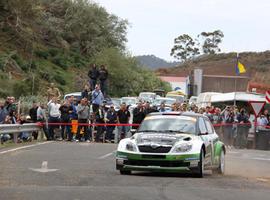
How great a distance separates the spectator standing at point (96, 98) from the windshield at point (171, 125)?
38.8 feet

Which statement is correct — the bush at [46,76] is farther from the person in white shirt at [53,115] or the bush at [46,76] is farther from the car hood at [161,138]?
the car hood at [161,138]

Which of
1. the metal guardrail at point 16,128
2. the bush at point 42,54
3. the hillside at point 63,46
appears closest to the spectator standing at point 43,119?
the metal guardrail at point 16,128

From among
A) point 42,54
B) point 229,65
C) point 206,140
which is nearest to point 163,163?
point 206,140

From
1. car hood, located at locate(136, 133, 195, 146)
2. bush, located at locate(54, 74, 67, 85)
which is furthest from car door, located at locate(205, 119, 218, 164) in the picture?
bush, located at locate(54, 74, 67, 85)

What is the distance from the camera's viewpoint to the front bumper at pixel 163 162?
573 inches

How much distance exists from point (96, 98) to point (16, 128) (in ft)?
16.7

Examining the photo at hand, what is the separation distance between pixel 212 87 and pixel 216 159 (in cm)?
10053

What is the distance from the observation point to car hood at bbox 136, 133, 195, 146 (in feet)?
48.3

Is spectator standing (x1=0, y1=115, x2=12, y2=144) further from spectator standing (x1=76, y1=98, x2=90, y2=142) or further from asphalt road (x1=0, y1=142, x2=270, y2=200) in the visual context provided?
asphalt road (x1=0, y1=142, x2=270, y2=200)

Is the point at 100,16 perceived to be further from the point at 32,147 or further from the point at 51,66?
the point at 32,147

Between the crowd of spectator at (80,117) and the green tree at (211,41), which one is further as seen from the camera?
the green tree at (211,41)

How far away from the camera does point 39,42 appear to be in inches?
2346

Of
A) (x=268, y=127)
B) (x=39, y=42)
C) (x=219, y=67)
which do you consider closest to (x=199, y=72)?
(x=219, y=67)

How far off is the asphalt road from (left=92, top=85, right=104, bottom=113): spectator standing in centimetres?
861
